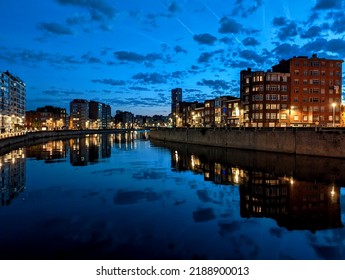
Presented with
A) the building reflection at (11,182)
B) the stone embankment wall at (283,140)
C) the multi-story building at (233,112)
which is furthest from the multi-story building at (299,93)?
the building reflection at (11,182)

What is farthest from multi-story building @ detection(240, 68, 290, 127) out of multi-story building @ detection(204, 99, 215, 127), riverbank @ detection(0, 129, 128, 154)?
riverbank @ detection(0, 129, 128, 154)

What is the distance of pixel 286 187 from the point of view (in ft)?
107

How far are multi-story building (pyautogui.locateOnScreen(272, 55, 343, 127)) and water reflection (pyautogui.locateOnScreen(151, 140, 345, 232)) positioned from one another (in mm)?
61335

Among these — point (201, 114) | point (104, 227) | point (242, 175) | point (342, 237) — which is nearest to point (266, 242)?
point (342, 237)

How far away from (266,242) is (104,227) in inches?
373

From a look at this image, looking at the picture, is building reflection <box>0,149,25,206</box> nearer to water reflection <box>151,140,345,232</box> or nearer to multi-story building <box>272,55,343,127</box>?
water reflection <box>151,140,345,232</box>

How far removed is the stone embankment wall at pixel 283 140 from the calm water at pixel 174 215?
11581 mm

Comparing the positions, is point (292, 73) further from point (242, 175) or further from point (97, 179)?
point (97, 179)

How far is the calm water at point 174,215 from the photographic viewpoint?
1612 centimetres

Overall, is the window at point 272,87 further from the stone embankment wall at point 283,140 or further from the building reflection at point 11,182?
the building reflection at point 11,182

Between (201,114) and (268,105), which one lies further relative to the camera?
(201,114)

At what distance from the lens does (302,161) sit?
165ft

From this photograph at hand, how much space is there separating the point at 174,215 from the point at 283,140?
44.6 m

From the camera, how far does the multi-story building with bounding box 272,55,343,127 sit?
362 feet
